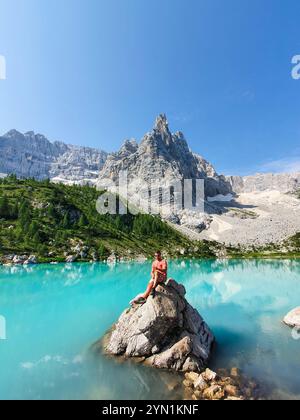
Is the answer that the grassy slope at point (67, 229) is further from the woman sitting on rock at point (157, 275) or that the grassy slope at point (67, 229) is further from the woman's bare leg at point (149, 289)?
the woman sitting on rock at point (157, 275)

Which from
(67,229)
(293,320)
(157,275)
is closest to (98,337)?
(157,275)

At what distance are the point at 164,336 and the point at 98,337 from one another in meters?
7.49

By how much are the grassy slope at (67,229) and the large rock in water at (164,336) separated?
7858 cm

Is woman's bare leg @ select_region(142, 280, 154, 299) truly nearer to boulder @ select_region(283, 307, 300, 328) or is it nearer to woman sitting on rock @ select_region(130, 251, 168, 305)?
woman sitting on rock @ select_region(130, 251, 168, 305)

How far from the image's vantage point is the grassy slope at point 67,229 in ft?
333

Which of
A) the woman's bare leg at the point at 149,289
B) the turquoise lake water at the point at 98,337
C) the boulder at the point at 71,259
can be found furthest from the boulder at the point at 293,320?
the boulder at the point at 71,259

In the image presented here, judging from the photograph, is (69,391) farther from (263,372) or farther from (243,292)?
(243,292)

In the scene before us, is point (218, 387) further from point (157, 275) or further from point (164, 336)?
point (157, 275)

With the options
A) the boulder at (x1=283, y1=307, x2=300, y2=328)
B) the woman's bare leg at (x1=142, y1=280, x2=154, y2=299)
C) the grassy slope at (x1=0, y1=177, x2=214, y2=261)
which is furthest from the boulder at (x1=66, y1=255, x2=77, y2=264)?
the boulder at (x1=283, y1=307, x2=300, y2=328)

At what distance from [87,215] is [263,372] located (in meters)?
141

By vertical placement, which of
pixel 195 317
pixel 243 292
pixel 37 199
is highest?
pixel 37 199
